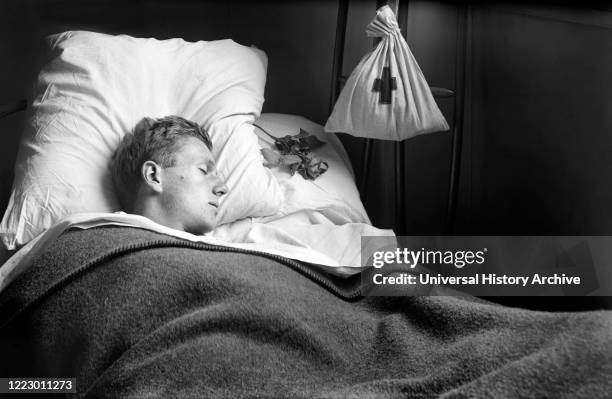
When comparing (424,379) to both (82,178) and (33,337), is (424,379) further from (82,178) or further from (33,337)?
(82,178)

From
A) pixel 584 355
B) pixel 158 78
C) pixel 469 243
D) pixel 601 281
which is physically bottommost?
pixel 469 243

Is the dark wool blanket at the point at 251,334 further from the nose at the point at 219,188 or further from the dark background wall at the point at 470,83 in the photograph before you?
the dark background wall at the point at 470,83

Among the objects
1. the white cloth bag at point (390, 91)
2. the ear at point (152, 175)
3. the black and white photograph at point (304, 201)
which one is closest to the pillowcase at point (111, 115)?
the black and white photograph at point (304, 201)

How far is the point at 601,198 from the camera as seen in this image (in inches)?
63.0

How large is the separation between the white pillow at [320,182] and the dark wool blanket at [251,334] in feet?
1.30

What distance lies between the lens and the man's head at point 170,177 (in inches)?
55.6

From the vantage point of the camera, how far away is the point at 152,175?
1.42 metres

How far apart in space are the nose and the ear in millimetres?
107

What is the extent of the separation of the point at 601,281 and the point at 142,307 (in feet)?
3.36

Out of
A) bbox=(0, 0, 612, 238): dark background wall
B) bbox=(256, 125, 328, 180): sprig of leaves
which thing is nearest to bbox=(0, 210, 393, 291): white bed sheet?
bbox=(256, 125, 328, 180): sprig of leaves

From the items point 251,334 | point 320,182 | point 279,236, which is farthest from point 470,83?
point 251,334

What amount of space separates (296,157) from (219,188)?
1.07 ft

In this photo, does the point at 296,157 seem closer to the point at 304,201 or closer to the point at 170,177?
the point at 304,201

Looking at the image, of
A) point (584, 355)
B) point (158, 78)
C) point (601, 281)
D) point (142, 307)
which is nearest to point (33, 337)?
point (142, 307)
